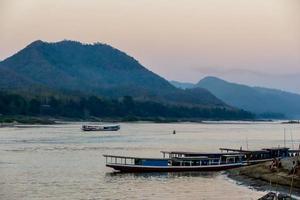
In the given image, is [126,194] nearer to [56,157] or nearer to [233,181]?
[233,181]

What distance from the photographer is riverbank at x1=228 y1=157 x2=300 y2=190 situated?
4662 centimetres

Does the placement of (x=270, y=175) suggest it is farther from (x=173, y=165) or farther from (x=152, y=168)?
(x=152, y=168)

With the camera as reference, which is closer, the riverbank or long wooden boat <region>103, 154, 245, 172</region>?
the riverbank

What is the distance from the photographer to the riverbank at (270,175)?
153ft

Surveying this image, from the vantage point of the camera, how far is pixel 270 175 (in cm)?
5109

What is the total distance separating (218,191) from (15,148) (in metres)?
54.8

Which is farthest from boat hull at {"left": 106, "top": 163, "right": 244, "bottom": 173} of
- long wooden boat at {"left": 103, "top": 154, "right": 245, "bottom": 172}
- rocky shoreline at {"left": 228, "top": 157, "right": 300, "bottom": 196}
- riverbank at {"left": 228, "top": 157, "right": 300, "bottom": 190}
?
rocky shoreline at {"left": 228, "top": 157, "right": 300, "bottom": 196}

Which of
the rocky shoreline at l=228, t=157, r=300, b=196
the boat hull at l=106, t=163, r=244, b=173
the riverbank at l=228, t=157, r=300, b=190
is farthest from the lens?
the boat hull at l=106, t=163, r=244, b=173

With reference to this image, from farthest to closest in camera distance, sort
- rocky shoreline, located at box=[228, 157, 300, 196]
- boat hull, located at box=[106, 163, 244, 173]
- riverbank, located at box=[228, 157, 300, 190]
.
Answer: boat hull, located at box=[106, 163, 244, 173], riverbank, located at box=[228, 157, 300, 190], rocky shoreline, located at box=[228, 157, 300, 196]

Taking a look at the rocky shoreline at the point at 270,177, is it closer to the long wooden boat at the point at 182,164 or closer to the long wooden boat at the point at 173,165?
the long wooden boat at the point at 173,165

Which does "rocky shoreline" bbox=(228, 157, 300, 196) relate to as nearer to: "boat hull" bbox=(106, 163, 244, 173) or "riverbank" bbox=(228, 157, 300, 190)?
"riverbank" bbox=(228, 157, 300, 190)

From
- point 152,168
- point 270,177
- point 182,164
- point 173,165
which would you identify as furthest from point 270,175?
point 152,168

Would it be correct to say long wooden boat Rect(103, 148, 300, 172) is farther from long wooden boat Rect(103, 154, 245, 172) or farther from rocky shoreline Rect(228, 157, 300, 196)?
rocky shoreline Rect(228, 157, 300, 196)

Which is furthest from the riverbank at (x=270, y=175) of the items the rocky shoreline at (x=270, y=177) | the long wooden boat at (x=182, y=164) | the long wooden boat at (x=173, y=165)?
the long wooden boat at (x=182, y=164)
